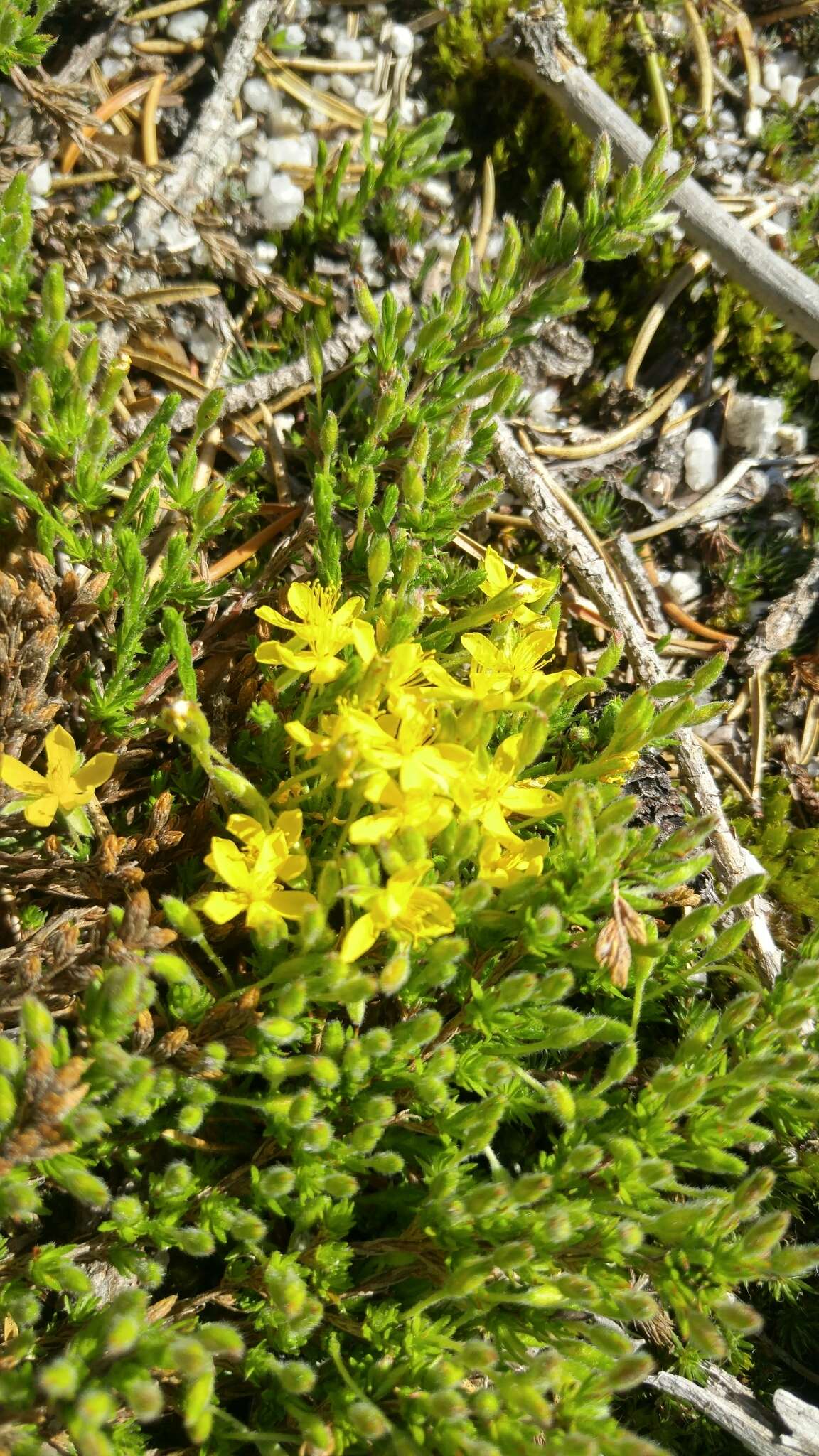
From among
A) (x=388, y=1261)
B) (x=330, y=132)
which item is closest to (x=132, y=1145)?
(x=388, y=1261)

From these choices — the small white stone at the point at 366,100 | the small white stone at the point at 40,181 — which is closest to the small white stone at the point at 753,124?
the small white stone at the point at 366,100

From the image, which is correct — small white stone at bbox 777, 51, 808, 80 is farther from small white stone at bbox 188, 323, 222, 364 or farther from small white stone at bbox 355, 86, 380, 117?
small white stone at bbox 188, 323, 222, 364

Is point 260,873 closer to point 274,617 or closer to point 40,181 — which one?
point 274,617

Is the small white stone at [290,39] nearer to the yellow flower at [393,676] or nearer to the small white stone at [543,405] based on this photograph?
the small white stone at [543,405]

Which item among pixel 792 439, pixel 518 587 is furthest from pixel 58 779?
pixel 792 439

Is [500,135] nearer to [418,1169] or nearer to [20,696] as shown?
[20,696]
